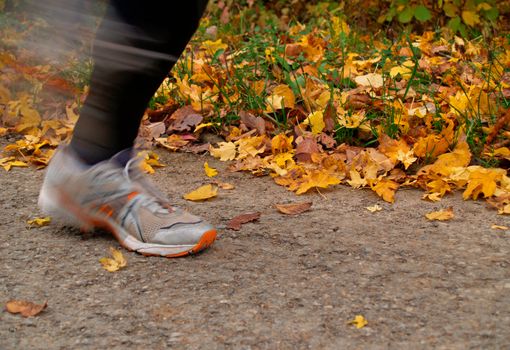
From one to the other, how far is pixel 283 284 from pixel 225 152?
1169 mm

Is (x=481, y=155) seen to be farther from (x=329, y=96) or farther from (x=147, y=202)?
(x=147, y=202)

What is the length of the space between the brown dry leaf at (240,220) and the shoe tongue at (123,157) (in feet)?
1.25

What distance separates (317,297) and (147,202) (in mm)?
572

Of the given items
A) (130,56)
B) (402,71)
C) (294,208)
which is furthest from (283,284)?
(402,71)

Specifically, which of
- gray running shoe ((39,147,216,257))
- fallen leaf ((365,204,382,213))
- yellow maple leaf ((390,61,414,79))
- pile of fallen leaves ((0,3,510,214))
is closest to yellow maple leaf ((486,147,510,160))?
pile of fallen leaves ((0,3,510,214))

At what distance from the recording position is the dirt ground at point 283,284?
5.43 ft

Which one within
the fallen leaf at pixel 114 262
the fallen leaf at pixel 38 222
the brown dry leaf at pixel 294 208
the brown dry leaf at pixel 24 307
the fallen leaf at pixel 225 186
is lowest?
the fallen leaf at pixel 38 222

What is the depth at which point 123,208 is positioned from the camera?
2.12 metres

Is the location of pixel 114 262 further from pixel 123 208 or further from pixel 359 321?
pixel 359 321

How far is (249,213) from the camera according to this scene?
2.43 m

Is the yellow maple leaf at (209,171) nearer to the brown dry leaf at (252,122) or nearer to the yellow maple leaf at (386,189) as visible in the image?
the brown dry leaf at (252,122)

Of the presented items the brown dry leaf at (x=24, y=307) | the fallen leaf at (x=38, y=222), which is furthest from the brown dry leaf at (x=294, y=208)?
the brown dry leaf at (x=24, y=307)

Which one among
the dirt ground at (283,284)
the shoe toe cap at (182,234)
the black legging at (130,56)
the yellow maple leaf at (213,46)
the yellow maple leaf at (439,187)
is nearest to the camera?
the dirt ground at (283,284)

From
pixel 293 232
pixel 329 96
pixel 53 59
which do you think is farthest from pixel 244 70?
pixel 293 232
